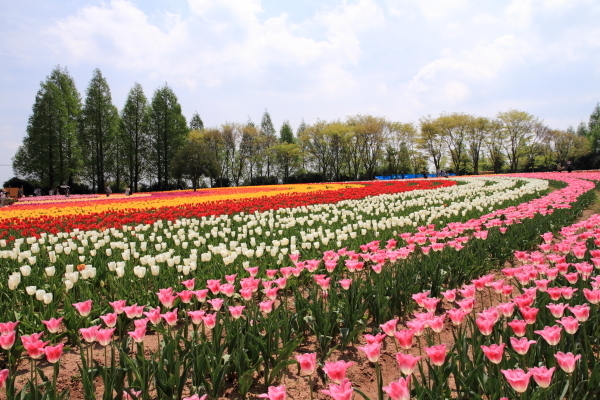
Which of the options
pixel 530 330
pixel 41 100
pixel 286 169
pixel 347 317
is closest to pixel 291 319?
pixel 347 317

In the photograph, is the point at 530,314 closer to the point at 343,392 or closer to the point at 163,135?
the point at 343,392

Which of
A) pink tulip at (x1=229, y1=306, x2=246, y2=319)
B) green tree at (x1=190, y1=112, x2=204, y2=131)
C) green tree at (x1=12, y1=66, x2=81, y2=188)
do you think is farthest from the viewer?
green tree at (x1=190, y1=112, x2=204, y2=131)

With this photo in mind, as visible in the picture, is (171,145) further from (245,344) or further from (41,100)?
(245,344)

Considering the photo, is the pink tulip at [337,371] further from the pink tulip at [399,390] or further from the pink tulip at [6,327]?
the pink tulip at [6,327]

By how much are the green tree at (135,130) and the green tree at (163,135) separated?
80 centimetres

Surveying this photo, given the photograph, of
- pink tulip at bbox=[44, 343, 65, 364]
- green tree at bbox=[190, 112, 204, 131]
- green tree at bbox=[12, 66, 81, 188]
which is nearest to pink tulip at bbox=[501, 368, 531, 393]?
pink tulip at bbox=[44, 343, 65, 364]

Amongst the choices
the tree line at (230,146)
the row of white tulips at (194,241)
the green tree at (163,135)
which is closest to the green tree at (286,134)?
the tree line at (230,146)

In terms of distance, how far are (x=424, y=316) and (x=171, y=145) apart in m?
46.2

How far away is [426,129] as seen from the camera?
54500mm

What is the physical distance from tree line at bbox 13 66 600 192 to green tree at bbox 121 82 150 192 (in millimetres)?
115

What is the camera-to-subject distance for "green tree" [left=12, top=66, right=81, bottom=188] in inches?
1400

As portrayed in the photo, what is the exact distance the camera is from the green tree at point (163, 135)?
44406mm

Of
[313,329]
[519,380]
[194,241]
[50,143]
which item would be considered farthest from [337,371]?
[50,143]

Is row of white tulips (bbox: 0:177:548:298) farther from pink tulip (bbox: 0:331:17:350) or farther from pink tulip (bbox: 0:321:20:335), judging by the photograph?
pink tulip (bbox: 0:331:17:350)
